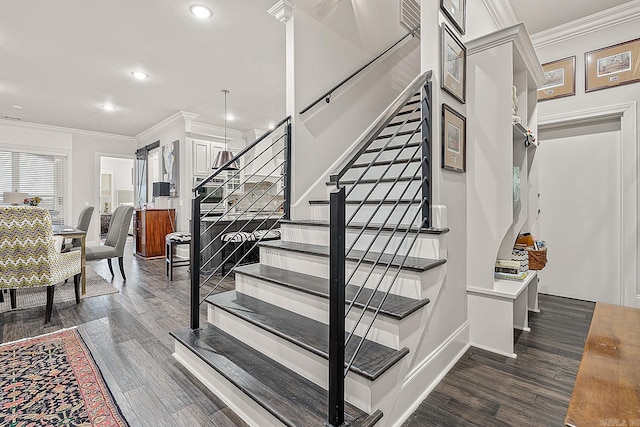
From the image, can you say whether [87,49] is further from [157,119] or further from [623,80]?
[623,80]

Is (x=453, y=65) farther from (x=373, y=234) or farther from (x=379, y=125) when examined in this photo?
(x=373, y=234)

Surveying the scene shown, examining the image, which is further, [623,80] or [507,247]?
[623,80]

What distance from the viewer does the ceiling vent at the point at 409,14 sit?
3629 mm

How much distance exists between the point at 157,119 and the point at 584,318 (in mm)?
7379

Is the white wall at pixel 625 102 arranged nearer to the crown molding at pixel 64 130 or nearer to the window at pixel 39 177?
the crown molding at pixel 64 130

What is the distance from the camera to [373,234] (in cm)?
205

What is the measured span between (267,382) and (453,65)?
7.31 feet

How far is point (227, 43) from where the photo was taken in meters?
3.48

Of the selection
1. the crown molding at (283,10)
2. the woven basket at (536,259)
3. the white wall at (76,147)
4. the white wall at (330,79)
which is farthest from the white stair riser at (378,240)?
the white wall at (76,147)

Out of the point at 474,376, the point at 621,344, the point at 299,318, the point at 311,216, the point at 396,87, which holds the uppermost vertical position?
the point at 396,87

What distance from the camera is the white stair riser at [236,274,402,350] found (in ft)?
4.84

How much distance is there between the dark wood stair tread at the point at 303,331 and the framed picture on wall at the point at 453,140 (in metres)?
1.20

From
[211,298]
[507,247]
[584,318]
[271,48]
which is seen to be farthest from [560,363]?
[271,48]

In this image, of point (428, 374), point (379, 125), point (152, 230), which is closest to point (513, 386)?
point (428, 374)
